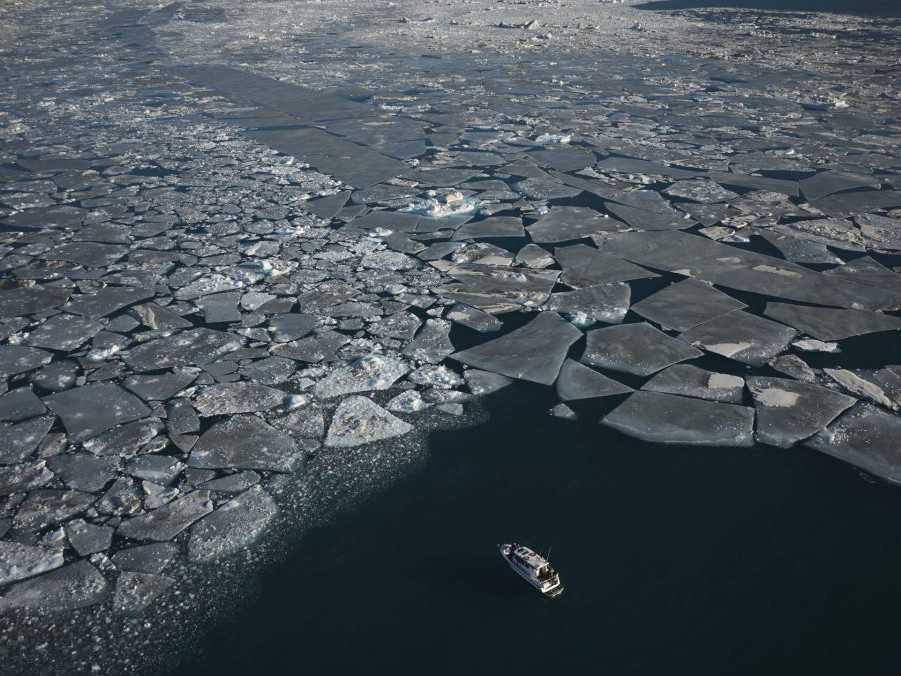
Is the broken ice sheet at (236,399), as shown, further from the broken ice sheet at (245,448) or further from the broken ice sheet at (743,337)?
the broken ice sheet at (743,337)

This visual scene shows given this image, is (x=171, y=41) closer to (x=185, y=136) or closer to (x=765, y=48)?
(x=185, y=136)

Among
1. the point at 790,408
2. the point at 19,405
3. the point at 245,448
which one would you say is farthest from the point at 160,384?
the point at 790,408

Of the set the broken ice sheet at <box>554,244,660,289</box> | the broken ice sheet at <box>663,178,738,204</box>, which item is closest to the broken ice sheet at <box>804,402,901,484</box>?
the broken ice sheet at <box>554,244,660,289</box>

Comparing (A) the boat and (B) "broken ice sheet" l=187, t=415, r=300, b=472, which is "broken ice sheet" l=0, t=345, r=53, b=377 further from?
(A) the boat

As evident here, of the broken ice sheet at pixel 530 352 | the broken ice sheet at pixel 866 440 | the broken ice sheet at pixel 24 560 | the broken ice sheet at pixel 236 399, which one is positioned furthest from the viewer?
the broken ice sheet at pixel 530 352

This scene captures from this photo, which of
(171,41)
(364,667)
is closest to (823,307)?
(364,667)

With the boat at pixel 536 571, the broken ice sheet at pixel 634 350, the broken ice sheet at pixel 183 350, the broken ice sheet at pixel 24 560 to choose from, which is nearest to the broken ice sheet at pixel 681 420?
the broken ice sheet at pixel 634 350
